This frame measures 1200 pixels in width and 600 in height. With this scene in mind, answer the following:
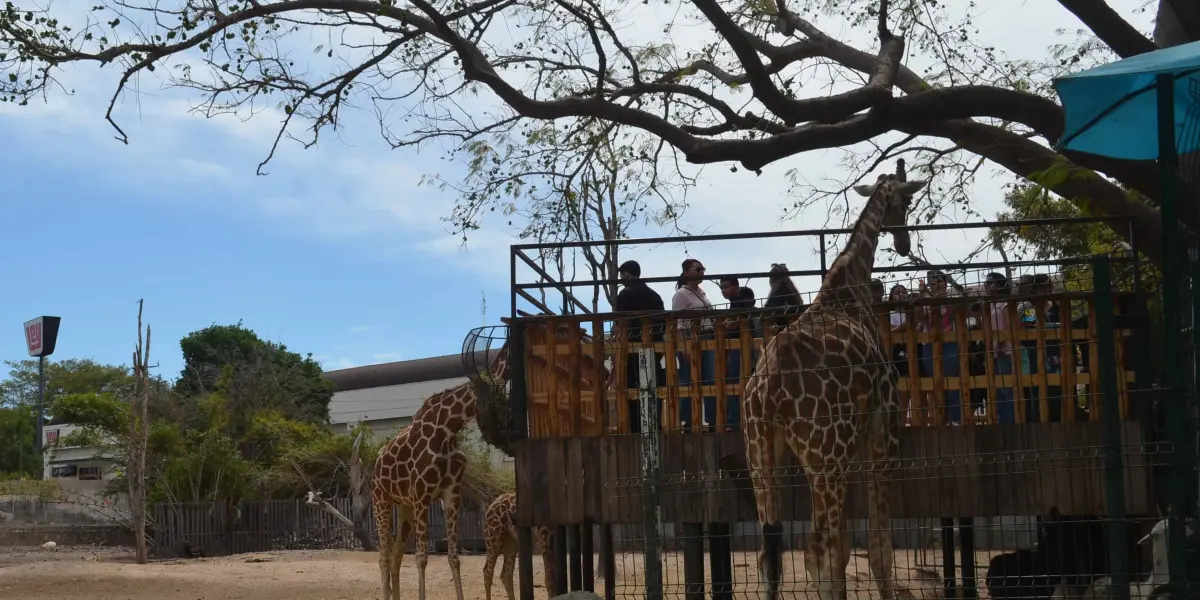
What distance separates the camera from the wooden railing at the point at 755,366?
9.42m

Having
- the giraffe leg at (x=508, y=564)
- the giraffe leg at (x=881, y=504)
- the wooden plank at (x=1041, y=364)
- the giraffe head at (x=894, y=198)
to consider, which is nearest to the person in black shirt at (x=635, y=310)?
the giraffe leg at (x=881, y=504)

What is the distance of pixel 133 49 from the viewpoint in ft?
38.9

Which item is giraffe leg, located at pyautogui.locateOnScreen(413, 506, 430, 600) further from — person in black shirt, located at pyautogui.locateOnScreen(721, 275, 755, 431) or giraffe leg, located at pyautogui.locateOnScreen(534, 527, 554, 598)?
person in black shirt, located at pyautogui.locateOnScreen(721, 275, 755, 431)

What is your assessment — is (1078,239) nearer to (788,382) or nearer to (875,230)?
(875,230)

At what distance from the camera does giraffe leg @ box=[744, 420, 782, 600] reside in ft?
27.3

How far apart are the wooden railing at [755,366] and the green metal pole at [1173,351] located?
2886mm

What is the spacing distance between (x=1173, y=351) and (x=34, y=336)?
59.1 meters

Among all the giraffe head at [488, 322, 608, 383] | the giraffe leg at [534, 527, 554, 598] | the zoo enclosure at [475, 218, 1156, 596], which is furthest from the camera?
the giraffe leg at [534, 527, 554, 598]

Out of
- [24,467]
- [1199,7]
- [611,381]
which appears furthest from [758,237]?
[24,467]

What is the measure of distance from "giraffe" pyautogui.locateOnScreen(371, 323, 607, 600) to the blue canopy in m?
7.69

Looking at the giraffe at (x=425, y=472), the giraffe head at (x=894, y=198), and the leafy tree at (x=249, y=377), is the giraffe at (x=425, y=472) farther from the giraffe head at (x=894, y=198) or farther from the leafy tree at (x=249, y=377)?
the leafy tree at (x=249, y=377)

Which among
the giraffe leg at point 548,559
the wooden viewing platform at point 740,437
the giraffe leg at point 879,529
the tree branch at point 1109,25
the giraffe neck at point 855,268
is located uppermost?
the tree branch at point 1109,25

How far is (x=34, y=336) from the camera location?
57000mm

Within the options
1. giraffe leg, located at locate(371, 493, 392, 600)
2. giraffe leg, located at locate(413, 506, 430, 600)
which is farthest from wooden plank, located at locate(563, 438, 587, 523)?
giraffe leg, located at locate(371, 493, 392, 600)
